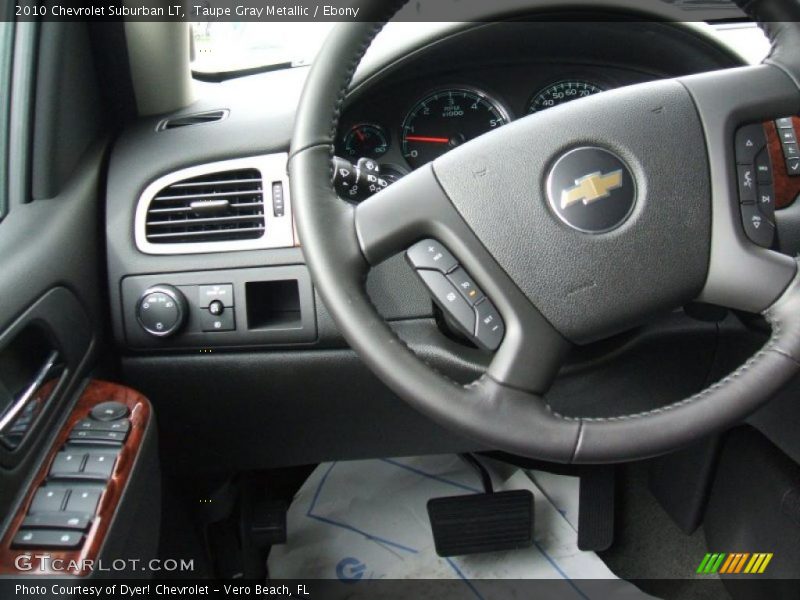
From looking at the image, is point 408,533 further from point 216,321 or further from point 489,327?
point 489,327

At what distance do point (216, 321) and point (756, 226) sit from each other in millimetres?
741

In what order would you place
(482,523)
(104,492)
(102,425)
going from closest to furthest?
(104,492) → (102,425) → (482,523)

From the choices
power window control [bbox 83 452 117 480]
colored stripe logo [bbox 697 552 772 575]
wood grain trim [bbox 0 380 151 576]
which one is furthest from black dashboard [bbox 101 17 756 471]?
colored stripe logo [bbox 697 552 772 575]

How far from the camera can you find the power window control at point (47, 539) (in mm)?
892

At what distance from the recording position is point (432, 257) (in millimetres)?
874

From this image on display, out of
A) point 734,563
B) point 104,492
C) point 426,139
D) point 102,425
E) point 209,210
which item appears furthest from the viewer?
point 734,563

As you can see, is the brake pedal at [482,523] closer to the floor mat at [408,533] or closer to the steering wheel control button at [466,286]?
the floor mat at [408,533]

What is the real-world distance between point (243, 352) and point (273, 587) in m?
0.56

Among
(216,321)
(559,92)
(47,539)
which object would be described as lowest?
(47,539)

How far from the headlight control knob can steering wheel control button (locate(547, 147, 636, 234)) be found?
584 millimetres

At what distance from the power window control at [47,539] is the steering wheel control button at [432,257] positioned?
48 cm

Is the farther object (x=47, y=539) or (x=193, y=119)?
(x=193, y=119)

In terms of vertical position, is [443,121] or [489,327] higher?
[443,121]

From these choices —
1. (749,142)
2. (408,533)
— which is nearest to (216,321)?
(408,533)
